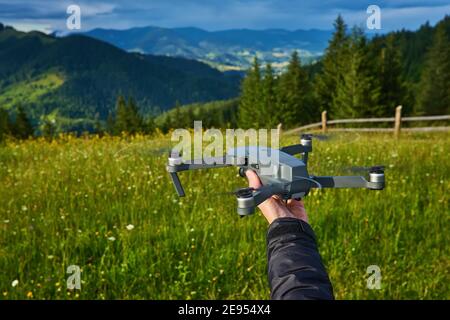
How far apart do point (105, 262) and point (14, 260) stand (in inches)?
36.9

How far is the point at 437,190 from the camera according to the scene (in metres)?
5.92

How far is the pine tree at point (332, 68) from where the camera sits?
55250 millimetres

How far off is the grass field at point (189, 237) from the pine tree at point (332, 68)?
162ft

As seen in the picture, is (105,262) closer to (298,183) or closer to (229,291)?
(229,291)

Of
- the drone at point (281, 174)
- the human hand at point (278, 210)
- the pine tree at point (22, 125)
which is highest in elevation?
the drone at point (281, 174)

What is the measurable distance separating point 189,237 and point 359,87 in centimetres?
4645

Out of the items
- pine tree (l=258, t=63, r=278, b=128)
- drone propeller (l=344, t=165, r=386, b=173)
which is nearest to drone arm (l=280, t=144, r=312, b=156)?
drone propeller (l=344, t=165, r=386, b=173)

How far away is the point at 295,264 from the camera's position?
1414 mm

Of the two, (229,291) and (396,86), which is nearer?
(229,291)

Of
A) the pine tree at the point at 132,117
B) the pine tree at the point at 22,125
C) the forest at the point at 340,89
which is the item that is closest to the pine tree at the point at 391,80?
the forest at the point at 340,89

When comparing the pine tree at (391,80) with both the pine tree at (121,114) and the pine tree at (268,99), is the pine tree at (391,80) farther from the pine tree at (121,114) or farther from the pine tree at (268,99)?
the pine tree at (121,114)

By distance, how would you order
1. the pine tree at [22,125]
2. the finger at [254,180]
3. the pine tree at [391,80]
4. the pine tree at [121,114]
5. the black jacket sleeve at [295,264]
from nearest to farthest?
the finger at [254,180]
the black jacket sleeve at [295,264]
the pine tree at [391,80]
the pine tree at [22,125]
the pine tree at [121,114]
